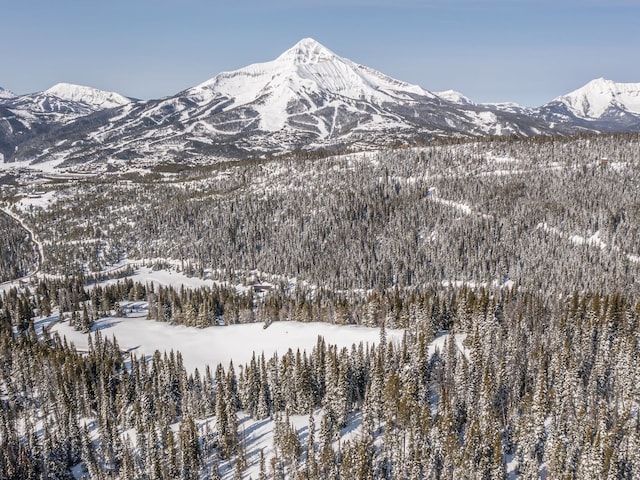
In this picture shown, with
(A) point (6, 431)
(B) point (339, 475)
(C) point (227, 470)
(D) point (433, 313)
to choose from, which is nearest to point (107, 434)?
(A) point (6, 431)

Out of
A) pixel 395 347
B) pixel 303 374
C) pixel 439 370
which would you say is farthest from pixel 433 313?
pixel 303 374

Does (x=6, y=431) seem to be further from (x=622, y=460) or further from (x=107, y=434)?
(x=622, y=460)

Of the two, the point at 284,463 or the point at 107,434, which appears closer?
the point at 284,463

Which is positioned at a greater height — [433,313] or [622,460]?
[433,313]

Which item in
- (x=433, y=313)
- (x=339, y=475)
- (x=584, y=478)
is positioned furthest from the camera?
(x=433, y=313)

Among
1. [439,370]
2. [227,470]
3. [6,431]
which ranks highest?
[439,370]

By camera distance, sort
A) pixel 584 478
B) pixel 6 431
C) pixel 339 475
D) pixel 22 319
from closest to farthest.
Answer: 1. pixel 584 478
2. pixel 339 475
3. pixel 6 431
4. pixel 22 319

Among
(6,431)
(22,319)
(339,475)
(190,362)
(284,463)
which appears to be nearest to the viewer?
(339,475)

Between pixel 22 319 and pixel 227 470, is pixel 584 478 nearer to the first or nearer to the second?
pixel 227 470

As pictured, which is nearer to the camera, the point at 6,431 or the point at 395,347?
the point at 6,431
